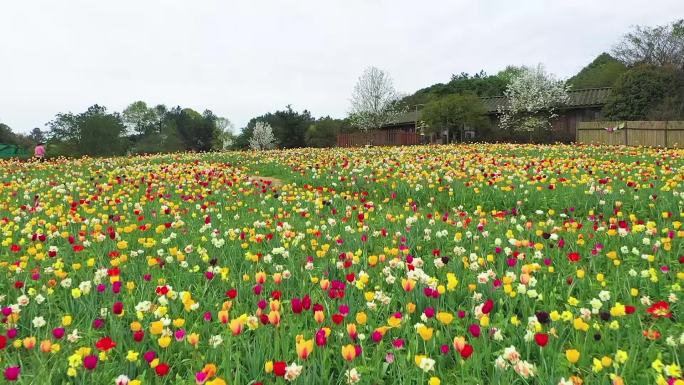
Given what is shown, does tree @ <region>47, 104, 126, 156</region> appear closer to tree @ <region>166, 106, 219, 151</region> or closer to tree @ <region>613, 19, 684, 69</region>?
tree @ <region>166, 106, 219, 151</region>

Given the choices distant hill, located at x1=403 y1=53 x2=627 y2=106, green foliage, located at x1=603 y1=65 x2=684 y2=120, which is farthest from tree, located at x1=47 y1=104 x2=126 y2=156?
Result: green foliage, located at x1=603 y1=65 x2=684 y2=120

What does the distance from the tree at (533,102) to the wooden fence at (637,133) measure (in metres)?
16.1

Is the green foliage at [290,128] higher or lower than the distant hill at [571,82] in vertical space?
lower

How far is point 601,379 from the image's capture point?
87.2 inches

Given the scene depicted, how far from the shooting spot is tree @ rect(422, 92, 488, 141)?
124 ft

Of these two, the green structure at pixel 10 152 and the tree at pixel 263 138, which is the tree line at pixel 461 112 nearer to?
the tree at pixel 263 138

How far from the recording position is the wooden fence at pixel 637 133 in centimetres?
2200

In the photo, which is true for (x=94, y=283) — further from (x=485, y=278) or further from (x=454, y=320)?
(x=485, y=278)

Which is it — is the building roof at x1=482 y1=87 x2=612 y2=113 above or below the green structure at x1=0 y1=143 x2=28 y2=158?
above

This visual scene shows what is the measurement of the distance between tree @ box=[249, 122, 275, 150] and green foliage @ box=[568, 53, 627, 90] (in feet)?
115

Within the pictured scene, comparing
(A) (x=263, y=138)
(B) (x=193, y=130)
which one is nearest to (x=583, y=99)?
(A) (x=263, y=138)

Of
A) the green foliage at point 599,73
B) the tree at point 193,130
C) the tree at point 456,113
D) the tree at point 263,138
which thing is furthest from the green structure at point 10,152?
the green foliage at point 599,73

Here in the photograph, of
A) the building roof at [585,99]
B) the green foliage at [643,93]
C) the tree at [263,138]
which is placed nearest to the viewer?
the green foliage at [643,93]

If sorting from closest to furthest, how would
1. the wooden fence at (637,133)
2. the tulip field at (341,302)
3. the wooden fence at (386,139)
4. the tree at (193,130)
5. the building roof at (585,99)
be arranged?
the tulip field at (341,302) < the wooden fence at (637,133) < the wooden fence at (386,139) < the building roof at (585,99) < the tree at (193,130)
